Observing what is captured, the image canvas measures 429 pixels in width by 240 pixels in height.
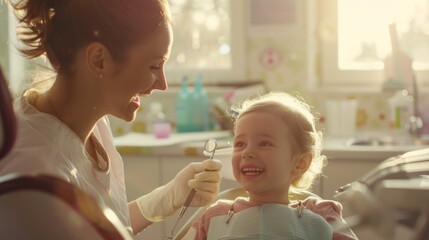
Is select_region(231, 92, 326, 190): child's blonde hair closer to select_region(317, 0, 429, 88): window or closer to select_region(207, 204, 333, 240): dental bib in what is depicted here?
select_region(207, 204, 333, 240): dental bib

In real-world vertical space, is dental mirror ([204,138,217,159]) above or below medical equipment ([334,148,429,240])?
below

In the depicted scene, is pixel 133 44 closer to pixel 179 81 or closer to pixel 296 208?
pixel 296 208

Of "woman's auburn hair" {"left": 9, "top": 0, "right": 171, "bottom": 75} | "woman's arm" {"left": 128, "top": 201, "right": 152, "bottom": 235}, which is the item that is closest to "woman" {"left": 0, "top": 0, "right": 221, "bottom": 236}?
"woman's auburn hair" {"left": 9, "top": 0, "right": 171, "bottom": 75}

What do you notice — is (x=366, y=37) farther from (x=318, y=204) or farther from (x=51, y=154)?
(x=51, y=154)

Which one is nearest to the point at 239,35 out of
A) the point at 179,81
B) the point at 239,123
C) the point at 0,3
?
the point at 179,81

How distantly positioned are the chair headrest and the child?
3.12 feet

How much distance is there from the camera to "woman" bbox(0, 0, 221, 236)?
105cm

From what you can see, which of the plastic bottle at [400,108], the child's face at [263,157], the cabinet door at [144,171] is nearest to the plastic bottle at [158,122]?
the cabinet door at [144,171]

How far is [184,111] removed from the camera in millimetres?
3074

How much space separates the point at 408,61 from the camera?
2906 mm

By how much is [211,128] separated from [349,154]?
Answer: 0.81 m

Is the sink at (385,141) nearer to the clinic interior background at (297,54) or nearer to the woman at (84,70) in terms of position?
the clinic interior background at (297,54)

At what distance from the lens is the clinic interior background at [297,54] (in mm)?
3059

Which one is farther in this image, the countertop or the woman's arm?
the countertop
